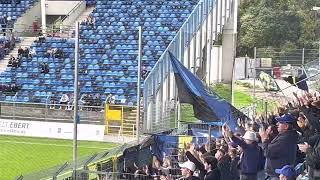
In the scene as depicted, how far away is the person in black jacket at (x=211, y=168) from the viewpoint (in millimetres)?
8492

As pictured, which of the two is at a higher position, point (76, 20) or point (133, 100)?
point (76, 20)

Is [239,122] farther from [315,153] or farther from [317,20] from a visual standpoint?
[317,20]

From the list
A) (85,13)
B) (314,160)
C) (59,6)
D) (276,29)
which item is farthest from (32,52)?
(276,29)

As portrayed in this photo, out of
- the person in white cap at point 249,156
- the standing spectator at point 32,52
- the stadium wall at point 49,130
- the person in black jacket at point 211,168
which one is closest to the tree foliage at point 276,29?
the standing spectator at point 32,52

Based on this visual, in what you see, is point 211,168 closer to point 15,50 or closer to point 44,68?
point 44,68

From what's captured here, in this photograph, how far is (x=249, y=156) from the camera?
9.26 m

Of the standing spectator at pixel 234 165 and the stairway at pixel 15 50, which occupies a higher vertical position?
the stairway at pixel 15 50

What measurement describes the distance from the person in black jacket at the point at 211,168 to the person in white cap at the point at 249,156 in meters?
0.53

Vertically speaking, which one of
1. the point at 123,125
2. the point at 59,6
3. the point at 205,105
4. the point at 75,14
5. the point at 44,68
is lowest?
the point at 123,125

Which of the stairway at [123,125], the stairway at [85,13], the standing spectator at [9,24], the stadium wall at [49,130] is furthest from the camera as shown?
the stairway at [85,13]

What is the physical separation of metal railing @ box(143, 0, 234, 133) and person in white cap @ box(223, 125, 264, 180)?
7.15m

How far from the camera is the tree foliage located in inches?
2275

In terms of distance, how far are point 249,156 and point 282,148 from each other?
1.63 ft

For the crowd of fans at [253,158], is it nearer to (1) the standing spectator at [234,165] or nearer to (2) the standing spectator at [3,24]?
(1) the standing spectator at [234,165]
